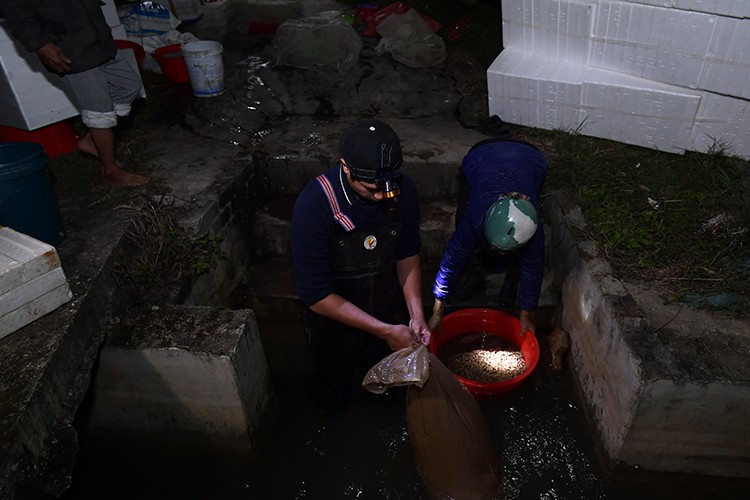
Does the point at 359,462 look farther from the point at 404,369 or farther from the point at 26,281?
the point at 26,281

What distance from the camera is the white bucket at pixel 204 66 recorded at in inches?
230

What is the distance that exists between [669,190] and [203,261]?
142 inches

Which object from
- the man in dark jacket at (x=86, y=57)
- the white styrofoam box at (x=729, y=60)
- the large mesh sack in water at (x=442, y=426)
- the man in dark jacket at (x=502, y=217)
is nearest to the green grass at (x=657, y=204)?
the man in dark jacket at (x=86, y=57)

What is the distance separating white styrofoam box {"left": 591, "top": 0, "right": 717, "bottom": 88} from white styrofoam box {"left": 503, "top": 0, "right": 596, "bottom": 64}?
10cm

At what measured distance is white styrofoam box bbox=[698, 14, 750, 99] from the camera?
4234 mm

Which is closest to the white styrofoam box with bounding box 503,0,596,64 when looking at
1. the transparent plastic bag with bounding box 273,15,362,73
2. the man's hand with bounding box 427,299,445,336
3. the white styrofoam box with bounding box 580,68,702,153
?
the white styrofoam box with bounding box 580,68,702,153

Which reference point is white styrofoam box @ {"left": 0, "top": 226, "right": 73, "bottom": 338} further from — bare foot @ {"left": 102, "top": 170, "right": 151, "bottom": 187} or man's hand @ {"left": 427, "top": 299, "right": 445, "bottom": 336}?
man's hand @ {"left": 427, "top": 299, "right": 445, "bottom": 336}

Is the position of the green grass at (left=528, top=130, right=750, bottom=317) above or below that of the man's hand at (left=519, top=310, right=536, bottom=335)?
above

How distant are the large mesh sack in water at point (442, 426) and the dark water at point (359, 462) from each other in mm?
332

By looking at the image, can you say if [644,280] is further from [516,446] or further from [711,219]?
[516,446]

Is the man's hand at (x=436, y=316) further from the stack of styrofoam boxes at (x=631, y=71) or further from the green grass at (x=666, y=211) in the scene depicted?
the stack of styrofoam boxes at (x=631, y=71)

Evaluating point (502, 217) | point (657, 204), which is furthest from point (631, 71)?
point (502, 217)

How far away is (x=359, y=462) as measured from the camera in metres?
3.69

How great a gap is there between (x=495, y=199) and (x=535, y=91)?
2248mm
